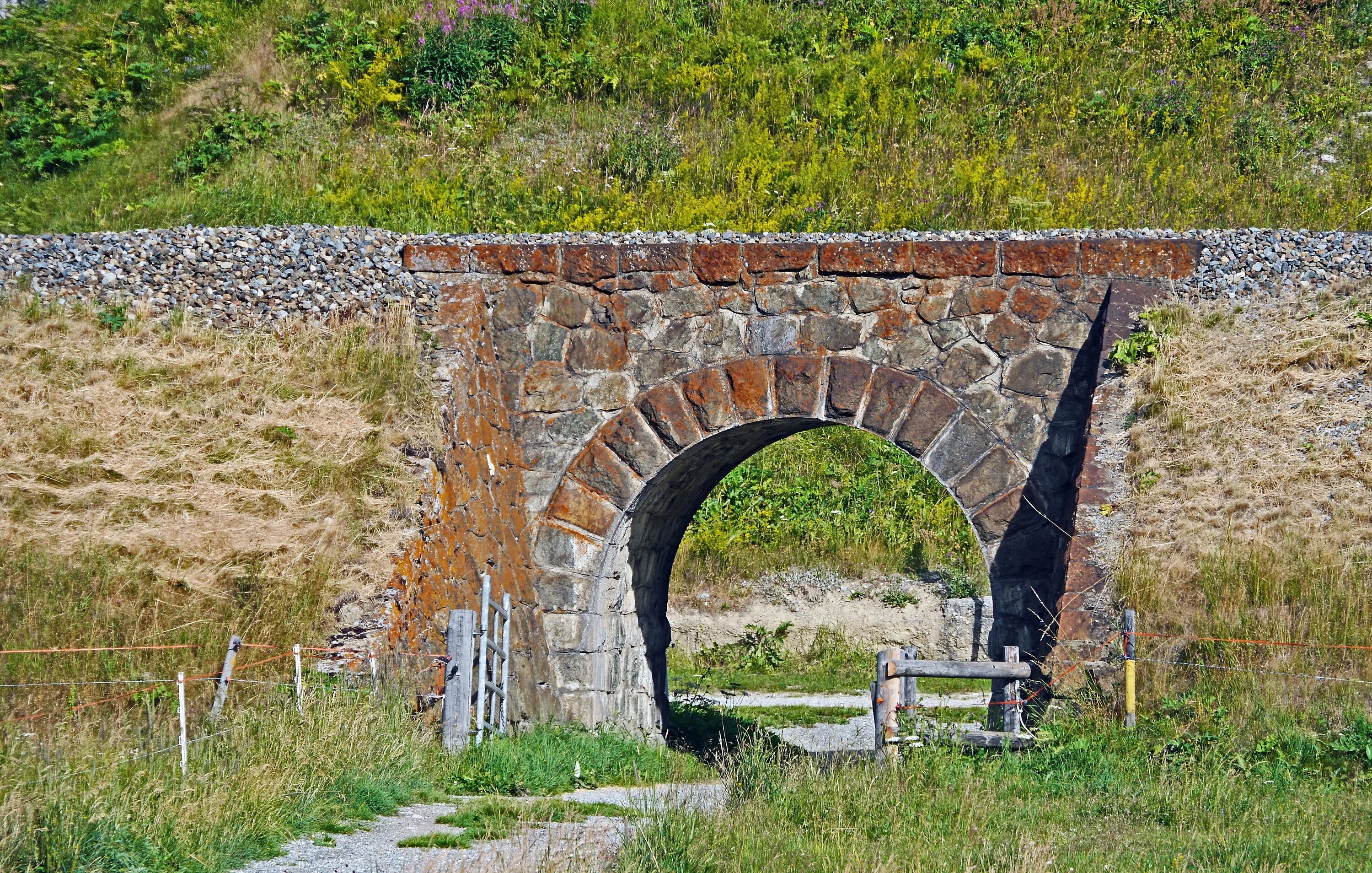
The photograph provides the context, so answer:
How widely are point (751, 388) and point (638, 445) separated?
0.91 meters

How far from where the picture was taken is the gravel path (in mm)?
4879

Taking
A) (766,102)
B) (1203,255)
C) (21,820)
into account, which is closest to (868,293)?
(1203,255)

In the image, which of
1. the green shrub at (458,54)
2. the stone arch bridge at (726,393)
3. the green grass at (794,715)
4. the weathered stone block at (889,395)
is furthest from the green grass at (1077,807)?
the green shrub at (458,54)

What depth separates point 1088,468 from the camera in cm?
836

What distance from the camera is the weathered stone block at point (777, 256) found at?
9.02 meters

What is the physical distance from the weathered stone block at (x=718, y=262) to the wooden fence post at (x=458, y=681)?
294cm

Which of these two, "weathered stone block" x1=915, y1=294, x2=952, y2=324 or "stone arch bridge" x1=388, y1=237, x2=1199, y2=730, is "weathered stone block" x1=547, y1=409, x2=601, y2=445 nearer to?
"stone arch bridge" x1=388, y1=237, x2=1199, y2=730

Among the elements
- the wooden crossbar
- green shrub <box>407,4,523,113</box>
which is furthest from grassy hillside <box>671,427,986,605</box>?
the wooden crossbar

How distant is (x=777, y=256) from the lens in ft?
29.8

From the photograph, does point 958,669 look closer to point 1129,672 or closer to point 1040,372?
point 1129,672

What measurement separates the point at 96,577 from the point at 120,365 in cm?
208

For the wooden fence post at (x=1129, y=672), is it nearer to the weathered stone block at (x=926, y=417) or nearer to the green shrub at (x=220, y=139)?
the weathered stone block at (x=926, y=417)

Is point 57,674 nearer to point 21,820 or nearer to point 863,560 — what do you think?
point 21,820

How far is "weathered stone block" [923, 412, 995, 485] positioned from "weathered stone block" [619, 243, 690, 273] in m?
2.15
